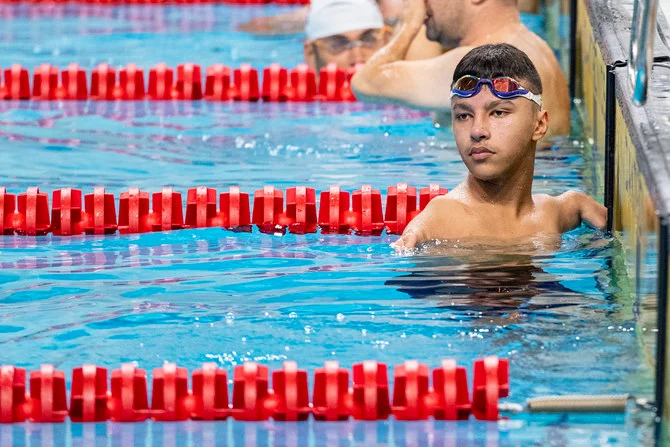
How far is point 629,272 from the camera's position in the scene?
3.87 m

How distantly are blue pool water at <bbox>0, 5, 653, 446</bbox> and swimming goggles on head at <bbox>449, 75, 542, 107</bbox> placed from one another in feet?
1.48

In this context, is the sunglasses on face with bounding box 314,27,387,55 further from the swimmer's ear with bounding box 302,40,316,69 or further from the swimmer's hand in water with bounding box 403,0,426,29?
the swimmer's hand in water with bounding box 403,0,426,29

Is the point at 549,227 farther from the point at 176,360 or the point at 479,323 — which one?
the point at 176,360

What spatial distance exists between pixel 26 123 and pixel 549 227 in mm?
3342

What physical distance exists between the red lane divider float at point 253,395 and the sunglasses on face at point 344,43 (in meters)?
4.56

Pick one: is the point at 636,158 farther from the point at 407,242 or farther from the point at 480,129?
the point at 407,242

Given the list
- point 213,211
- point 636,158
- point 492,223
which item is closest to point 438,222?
point 492,223

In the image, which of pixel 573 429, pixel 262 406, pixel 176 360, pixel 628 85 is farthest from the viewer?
pixel 628 85

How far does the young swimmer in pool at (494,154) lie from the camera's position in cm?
395


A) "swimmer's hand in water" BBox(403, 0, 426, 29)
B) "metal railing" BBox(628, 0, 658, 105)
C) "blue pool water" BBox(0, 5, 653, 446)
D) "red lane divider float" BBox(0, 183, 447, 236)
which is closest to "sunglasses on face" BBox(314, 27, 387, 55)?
"blue pool water" BBox(0, 5, 653, 446)

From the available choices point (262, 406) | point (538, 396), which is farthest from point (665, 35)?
point (262, 406)

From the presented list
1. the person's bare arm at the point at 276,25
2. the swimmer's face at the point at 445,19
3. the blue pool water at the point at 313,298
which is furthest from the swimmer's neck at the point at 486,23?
the person's bare arm at the point at 276,25

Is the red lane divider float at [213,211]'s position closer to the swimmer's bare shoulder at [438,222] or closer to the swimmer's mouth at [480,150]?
the swimmer's bare shoulder at [438,222]

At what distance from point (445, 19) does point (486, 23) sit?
16cm
